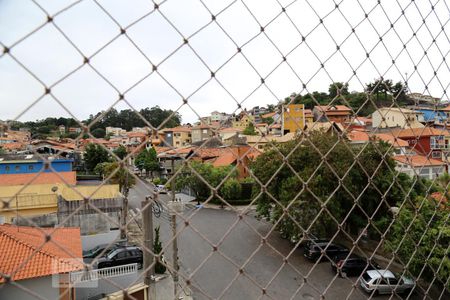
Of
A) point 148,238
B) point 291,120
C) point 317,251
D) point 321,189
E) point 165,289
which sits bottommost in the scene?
point 165,289

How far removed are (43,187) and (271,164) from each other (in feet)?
12.6

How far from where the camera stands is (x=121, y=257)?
5090mm

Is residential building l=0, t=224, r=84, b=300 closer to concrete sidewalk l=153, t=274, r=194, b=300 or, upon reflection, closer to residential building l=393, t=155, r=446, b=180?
concrete sidewalk l=153, t=274, r=194, b=300

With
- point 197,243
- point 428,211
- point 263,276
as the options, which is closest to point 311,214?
point 263,276

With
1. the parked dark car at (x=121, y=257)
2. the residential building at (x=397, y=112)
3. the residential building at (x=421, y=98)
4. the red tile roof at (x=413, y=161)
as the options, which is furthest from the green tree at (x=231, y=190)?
the residential building at (x=421, y=98)

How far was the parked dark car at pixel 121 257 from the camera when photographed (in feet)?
16.4

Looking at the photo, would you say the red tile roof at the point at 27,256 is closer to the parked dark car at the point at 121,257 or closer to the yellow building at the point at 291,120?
the yellow building at the point at 291,120

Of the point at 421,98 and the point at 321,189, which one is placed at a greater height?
the point at 321,189

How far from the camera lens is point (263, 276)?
4.86 metres

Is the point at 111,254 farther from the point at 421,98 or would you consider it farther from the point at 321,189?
the point at 421,98

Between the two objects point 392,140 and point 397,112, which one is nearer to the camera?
point 397,112

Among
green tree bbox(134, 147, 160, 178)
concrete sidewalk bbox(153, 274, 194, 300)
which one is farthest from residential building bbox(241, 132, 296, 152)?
green tree bbox(134, 147, 160, 178)

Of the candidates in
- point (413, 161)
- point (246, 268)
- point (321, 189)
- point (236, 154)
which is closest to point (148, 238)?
point (413, 161)

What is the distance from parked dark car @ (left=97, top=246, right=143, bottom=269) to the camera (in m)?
5.01
